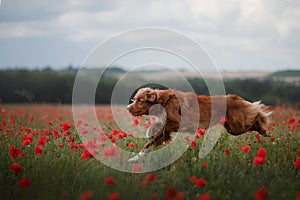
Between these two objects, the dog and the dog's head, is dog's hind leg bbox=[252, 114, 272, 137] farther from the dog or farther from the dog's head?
the dog's head

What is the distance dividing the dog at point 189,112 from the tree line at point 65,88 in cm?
1163

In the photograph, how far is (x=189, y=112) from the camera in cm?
652

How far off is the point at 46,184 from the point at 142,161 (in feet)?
4.53

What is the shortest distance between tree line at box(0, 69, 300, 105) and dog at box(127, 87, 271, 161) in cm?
1163

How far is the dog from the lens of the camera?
630cm

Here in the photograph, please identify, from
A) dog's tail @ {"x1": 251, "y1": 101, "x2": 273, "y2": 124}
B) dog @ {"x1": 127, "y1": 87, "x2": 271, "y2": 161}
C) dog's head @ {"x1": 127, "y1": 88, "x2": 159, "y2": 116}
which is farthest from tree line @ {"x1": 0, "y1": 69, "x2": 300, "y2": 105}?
dog's head @ {"x1": 127, "y1": 88, "x2": 159, "y2": 116}

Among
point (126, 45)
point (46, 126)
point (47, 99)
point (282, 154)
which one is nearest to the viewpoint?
point (282, 154)

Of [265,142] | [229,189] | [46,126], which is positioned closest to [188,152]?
[229,189]

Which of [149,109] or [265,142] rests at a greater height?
[149,109]

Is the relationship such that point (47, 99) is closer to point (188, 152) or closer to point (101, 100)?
point (101, 100)

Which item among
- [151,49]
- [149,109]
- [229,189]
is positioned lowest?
[229,189]

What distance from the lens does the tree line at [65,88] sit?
61.7 ft

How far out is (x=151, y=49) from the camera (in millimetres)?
6645

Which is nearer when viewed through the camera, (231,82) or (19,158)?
(19,158)
